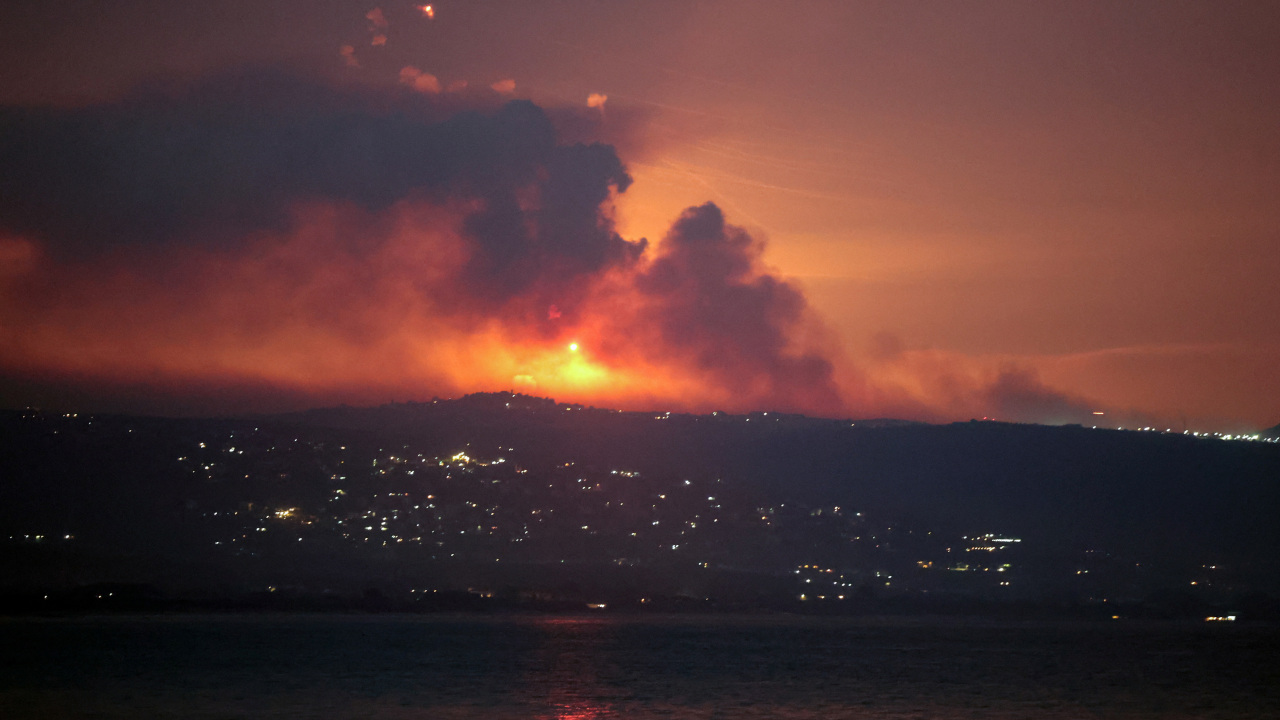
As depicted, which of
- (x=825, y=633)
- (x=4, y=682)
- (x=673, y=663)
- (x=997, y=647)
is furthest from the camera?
(x=825, y=633)

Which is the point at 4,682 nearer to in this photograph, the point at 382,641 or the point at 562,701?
the point at 562,701

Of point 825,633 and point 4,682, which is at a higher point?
point 4,682

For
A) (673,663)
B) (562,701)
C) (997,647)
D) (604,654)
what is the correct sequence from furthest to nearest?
(997,647), (604,654), (673,663), (562,701)

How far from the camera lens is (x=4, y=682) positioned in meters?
73.1

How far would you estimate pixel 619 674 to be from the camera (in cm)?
8900

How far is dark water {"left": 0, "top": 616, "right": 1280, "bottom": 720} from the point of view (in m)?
64.8

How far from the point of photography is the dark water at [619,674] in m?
64.8

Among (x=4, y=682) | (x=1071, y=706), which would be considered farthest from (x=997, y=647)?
(x=4, y=682)

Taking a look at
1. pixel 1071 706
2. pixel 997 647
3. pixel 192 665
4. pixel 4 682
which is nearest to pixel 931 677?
pixel 1071 706

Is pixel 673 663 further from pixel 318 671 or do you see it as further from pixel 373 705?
pixel 373 705

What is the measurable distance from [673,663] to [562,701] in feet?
111

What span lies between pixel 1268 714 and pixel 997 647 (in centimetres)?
6283

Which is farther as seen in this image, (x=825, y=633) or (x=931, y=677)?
(x=825, y=633)

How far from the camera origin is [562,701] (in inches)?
2694
